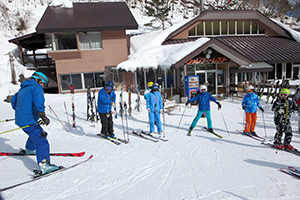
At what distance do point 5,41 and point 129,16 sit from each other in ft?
63.9

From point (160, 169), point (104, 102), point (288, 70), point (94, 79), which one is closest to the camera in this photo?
point (160, 169)

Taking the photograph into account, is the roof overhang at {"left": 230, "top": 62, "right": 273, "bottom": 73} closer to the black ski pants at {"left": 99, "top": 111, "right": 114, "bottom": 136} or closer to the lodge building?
the lodge building

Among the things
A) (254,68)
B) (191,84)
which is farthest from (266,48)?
(191,84)

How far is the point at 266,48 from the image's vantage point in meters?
17.7

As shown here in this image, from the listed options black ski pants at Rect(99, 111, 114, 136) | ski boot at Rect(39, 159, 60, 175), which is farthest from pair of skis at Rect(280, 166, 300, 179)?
ski boot at Rect(39, 159, 60, 175)

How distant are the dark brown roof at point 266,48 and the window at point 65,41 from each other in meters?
12.6

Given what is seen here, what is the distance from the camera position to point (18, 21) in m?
31.9

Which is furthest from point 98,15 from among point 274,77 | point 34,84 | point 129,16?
point 274,77

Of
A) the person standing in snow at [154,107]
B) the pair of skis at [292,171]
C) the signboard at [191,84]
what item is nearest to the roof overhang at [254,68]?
the signboard at [191,84]

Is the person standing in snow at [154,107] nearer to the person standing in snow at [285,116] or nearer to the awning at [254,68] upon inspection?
the person standing in snow at [285,116]

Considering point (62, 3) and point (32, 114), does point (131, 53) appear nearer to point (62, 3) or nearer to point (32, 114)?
point (62, 3)

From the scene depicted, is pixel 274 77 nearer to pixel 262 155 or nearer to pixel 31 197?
pixel 262 155

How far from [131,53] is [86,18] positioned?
15.6 ft

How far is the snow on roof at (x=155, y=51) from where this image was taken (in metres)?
12.8
